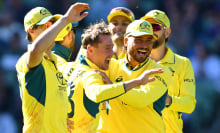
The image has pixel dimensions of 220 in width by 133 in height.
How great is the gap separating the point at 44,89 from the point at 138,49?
1055mm

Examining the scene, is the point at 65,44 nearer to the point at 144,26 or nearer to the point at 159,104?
the point at 144,26

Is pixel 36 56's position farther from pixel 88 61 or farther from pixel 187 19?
pixel 187 19

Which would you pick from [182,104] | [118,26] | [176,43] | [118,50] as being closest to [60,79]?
[182,104]

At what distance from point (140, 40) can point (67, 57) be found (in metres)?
1.21

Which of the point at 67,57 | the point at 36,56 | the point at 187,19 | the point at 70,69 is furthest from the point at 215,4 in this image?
the point at 36,56

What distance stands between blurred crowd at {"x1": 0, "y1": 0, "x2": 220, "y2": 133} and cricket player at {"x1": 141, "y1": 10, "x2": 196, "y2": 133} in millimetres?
3683

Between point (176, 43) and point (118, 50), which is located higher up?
point (118, 50)

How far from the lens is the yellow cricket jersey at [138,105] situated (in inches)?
197

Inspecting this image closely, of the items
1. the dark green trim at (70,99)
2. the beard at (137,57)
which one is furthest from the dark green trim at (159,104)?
the dark green trim at (70,99)

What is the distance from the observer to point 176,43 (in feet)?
37.3

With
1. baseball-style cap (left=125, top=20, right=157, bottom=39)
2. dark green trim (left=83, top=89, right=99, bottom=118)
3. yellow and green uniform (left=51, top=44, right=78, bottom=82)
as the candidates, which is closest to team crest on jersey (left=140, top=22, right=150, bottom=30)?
baseball-style cap (left=125, top=20, right=157, bottom=39)

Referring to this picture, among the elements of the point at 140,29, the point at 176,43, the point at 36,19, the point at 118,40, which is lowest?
the point at 176,43

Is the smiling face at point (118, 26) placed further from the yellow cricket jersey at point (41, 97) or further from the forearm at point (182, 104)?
the yellow cricket jersey at point (41, 97)

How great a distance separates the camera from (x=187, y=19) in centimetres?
1184
